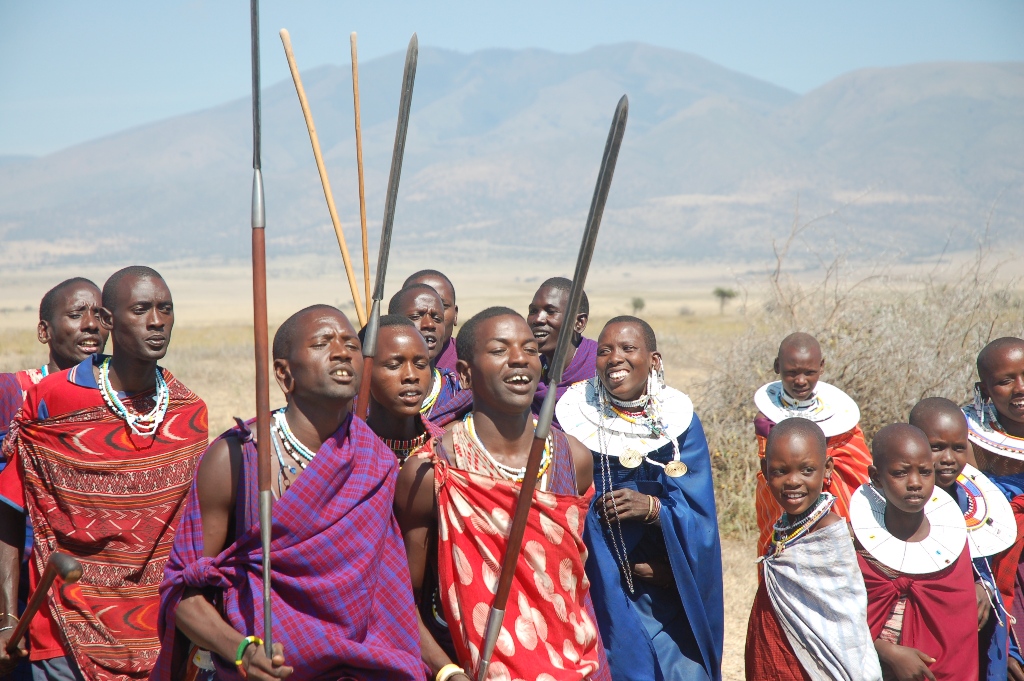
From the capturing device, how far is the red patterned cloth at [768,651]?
12.8ft

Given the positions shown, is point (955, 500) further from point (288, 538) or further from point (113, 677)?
point (113, 677)

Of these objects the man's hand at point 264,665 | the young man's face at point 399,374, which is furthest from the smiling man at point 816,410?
the man's hand at point 264,665

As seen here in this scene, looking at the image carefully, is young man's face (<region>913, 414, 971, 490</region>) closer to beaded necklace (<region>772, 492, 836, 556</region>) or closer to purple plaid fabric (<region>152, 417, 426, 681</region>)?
beaded necklace (<region>772, 492, 836, 556</region>)

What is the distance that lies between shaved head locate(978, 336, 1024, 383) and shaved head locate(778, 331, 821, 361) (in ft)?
2.73

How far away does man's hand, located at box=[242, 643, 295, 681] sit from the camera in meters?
2.84

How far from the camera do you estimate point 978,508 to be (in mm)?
4469

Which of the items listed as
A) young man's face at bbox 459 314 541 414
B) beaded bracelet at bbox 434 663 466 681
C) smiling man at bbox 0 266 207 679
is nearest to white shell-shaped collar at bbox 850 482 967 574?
young man's face at bbox 459 314 541 414

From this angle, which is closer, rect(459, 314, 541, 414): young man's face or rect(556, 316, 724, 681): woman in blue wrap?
rect(459, 314, 541, 414): young man's face

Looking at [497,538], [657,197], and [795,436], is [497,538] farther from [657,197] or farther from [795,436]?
[657,197]

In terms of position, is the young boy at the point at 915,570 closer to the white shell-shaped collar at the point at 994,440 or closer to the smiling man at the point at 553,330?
the white shell-shaped collar at the point at 994,440

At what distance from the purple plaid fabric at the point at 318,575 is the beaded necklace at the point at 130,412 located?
3.22 ft

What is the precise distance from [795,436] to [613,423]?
2.32ft

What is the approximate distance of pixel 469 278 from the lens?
263ft

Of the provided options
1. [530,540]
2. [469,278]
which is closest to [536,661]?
[530,540]
